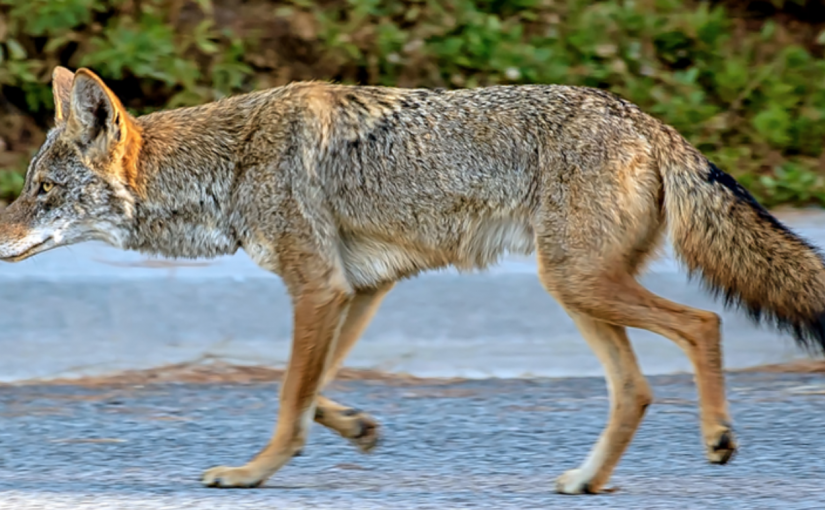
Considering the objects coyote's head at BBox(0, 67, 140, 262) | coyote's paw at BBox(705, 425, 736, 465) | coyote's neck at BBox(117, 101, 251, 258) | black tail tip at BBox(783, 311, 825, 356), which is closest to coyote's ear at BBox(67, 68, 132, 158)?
coyote's head at BBox(0, 67, 140, 262)

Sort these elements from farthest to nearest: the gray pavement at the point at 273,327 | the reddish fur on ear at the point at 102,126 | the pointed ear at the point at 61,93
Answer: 1. the gray pavement at the point at 273,327
2. the pointed ear at the point at 61,93
3. the reddish fur on ear at the point at 102,126

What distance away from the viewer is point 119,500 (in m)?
4.45

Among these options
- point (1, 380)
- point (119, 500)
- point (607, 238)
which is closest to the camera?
point (119, 500)

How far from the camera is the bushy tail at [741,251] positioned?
4902 mm

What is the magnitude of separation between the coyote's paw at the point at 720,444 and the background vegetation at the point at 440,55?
439cm

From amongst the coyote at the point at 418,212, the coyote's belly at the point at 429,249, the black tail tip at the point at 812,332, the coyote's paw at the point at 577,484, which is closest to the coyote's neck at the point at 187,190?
the coyote at the point at 418,212

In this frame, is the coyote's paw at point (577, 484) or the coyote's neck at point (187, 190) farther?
the coyote's neck at point (187, 190)

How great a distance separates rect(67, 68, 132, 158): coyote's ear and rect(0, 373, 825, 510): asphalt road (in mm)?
1241

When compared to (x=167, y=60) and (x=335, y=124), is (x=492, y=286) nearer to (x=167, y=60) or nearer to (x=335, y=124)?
(x=335, y=124)

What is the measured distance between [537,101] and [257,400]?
2.03 meters

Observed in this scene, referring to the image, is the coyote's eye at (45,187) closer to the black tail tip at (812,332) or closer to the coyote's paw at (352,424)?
the coyote's paw at (352,424)

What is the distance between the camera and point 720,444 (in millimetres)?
4652

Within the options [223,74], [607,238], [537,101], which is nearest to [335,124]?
[537,101]

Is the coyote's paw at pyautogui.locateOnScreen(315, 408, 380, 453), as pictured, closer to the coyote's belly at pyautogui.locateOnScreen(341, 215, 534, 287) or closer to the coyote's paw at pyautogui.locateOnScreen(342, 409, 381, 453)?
the coyote's paw at pyautogui.locateOnScreen(342, 409, 381, 453)
